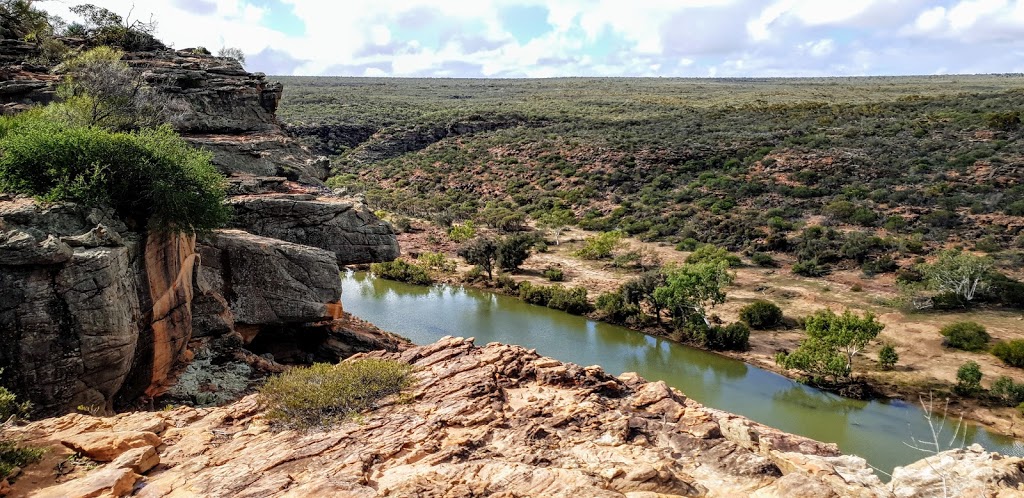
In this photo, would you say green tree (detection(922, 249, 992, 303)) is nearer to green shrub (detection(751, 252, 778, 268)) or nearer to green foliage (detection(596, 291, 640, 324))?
green shrub (detection(751, 252, 778, 268))

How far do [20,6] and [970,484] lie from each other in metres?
34.9

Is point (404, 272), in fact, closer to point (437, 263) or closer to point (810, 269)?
point (437, 263)

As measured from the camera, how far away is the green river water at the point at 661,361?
19.6 meters

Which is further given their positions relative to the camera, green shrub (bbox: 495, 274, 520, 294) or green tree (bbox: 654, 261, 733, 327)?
green shrub (bbox: 495, 274, 520, 294)

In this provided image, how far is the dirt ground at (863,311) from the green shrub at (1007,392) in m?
0.55

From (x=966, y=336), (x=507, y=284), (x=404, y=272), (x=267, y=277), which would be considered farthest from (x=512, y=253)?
(x=966, y=336)

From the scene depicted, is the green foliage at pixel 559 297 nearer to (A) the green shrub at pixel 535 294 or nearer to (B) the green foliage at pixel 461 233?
(A) the green shrub at pixel 535 294

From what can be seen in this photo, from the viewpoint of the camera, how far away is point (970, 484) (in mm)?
8758

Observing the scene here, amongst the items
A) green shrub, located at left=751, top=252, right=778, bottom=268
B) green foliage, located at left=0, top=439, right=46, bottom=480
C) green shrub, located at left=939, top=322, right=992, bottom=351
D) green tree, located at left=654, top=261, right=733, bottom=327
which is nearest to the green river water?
green tree, located at left=654, top=261, right=733, bottom=327

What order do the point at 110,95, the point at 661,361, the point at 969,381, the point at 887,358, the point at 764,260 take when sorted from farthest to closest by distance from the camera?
the point at 764,260 < the point at 661,361 < the point at 887,358 < the point at 969,381 < the point at 110,95

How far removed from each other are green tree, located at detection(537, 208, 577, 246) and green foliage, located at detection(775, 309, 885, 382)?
2569cm

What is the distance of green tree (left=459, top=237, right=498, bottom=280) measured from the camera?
126 ft

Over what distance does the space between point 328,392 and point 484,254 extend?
89.3 feet

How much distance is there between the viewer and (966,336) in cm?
2561
